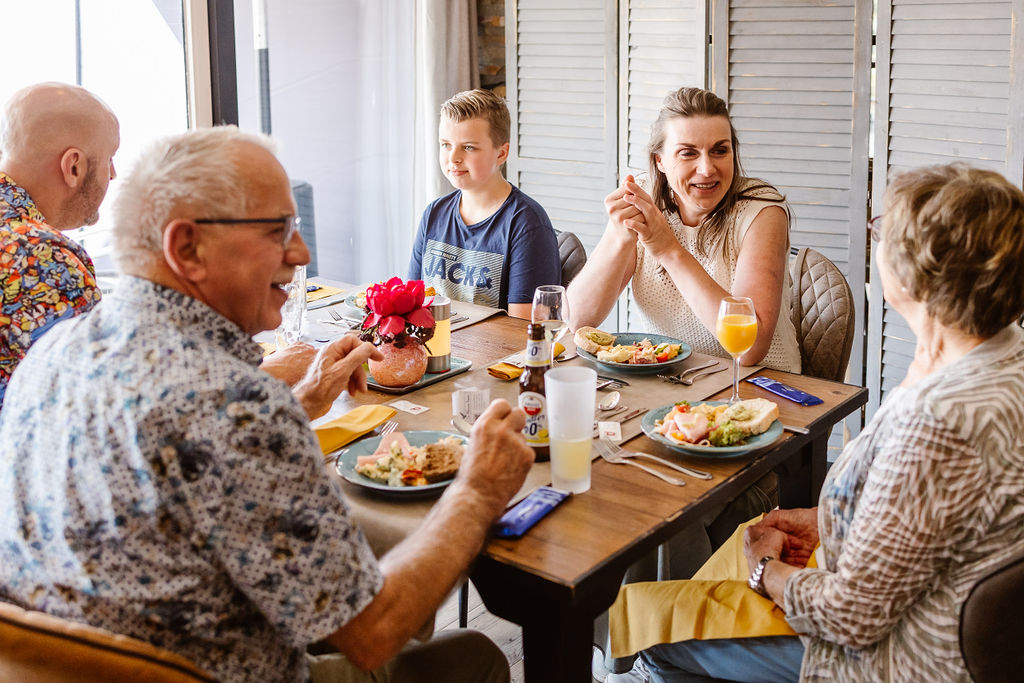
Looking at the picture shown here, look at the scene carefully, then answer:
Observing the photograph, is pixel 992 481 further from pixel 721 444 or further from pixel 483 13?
pixel 483 13

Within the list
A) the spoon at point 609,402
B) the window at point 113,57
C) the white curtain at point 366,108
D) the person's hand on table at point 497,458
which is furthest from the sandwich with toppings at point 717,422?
the white curtain at point 366,108

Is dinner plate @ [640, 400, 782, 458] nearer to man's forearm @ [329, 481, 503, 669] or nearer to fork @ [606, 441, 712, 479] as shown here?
fork @ [606, 441, 712, 479]

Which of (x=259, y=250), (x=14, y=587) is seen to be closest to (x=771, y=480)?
(x=259, y=250)

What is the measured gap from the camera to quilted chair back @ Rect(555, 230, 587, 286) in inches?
120

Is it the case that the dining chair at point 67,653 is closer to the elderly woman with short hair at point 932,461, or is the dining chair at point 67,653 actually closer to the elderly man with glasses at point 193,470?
the elderly man with glasses at point 193,470

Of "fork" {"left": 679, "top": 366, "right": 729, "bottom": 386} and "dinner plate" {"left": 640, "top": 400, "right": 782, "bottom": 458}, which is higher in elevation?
"fork" {"left": 679, "top": 366, "right": 729, "bottom": 386}

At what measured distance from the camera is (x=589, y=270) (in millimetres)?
2504

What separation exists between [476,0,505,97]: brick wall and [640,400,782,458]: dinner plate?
2.83 m

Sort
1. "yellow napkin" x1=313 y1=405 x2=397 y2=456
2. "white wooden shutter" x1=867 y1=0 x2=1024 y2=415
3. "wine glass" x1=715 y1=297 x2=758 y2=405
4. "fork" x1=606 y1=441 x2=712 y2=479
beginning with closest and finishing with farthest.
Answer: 1. "fork" x1=606 y1=441 x2=712 y2=479
2. "yellow napkin" x1=313 y1=405 x2=397 y2=456
3. "wine glass" x1=715 y1=297 x2=758 y2=405
4. "white wooden shutter" x1=867 y1=0 x2=1024 y2=415

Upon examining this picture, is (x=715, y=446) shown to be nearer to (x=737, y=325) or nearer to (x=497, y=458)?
(x=737, y=325)

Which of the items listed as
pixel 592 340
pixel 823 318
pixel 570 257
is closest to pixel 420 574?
pixel 592 340

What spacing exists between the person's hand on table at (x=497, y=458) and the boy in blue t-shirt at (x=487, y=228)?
1.22 metres

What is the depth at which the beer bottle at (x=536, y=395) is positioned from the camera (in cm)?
162

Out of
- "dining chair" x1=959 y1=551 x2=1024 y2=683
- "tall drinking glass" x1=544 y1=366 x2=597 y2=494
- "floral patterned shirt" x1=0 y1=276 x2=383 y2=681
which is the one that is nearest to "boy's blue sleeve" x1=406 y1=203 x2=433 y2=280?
"tall drinking glass" x1=544 y1=366 x2=597 y2=494
